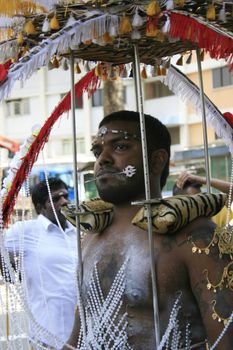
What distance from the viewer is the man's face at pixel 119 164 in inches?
101

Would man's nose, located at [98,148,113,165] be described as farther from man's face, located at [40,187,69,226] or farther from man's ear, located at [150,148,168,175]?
man's face, located at [40,187,69,226]

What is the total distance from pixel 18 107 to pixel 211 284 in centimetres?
3006

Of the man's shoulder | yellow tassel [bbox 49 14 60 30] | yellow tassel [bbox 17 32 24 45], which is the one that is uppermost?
yellow tassel [bbox 49 14 60 30]

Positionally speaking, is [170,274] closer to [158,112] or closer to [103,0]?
[103,0]

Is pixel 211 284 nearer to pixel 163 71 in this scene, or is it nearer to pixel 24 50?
pixel 24 50

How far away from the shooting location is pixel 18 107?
3180 centimetres

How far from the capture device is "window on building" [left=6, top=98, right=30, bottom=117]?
31.6 meters

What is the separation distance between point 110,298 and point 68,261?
1.78 m

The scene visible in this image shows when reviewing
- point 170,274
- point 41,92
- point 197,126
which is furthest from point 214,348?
point 41,92

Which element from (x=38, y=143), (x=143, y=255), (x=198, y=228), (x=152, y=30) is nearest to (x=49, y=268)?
(x=38, y=143)

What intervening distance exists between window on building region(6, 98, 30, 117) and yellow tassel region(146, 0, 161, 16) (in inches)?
1166

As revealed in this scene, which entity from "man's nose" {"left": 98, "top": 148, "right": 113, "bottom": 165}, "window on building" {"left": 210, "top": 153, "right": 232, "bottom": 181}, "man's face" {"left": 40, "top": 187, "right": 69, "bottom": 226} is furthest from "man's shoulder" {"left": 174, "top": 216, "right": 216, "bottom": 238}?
"window on building" {"left": 210, "top": 153, "right": 232, "bottom": 181}

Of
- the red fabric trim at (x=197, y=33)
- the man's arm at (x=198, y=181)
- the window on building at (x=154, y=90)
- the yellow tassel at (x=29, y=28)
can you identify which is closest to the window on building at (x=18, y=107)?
the window on building at (x=154, y=90)

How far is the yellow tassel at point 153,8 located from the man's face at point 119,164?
541mm
